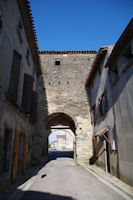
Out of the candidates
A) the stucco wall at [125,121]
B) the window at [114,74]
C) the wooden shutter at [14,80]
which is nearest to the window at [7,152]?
the wooden shutter at [14,80]

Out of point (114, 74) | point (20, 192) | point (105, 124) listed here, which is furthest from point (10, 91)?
point (105, 124)

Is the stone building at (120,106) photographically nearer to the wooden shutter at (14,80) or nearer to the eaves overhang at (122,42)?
the eaves overhang at (122,42)

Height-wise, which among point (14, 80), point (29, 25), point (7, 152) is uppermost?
point (29, 25)

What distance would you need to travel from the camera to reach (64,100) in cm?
1370

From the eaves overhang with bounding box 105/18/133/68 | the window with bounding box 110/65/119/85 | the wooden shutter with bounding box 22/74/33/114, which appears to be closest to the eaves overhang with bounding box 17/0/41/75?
the wooden shutter with bounding box 22/74/33/114

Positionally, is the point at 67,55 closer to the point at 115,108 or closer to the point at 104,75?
the point at 104,75

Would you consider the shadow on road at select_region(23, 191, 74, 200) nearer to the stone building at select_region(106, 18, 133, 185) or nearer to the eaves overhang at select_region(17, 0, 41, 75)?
the stone building at select_region(106, 18, 133, 185)

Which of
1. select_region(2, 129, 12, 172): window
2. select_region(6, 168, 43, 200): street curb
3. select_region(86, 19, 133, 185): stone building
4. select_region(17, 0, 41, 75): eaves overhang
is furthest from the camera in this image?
select_region(17, 0, 41, 75): eaves overhang

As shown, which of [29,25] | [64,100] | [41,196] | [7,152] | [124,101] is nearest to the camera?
[41,196]

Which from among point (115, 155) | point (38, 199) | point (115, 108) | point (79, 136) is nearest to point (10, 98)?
point (38, 199)

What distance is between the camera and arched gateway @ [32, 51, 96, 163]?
41.1ft

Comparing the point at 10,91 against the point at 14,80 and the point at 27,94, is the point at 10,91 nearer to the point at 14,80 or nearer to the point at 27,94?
the point at 14,80

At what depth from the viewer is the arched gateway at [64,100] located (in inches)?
494

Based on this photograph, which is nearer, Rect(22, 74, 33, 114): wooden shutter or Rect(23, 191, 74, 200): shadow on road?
Rect(23, 191, 74, 200): shadow on road
